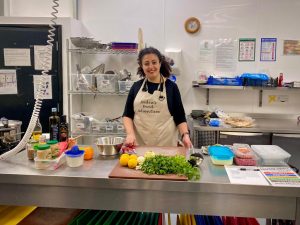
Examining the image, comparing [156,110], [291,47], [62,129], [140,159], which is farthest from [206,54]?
[140,159]

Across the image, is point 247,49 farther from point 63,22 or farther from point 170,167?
point 170,167

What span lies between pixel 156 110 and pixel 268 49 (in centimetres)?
203

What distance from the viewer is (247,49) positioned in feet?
11.8

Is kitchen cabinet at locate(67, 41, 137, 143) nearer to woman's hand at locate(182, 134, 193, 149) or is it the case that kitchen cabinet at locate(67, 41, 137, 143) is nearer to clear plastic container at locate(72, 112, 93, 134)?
clear plastic container at locate(72, 112, 93, 134)

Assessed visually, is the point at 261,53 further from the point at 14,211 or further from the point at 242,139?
the point at 14,211

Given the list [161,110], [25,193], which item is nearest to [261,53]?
[161,110]

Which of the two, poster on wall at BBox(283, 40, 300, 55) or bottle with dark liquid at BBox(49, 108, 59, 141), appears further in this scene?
poster on wall at BBox(283, 40, 300, 55)

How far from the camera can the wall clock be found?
3.60 meters

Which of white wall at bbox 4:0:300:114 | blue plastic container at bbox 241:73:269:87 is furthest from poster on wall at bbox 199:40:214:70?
blue plastic container at bbox 241:73:269:87

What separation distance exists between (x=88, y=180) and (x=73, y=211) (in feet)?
1.66

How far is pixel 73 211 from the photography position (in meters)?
1.72

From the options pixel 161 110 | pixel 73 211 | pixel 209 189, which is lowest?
pixel 73 211

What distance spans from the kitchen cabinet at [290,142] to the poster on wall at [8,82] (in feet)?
9.90

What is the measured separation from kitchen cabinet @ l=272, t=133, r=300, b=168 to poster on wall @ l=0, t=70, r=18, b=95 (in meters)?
3.02
